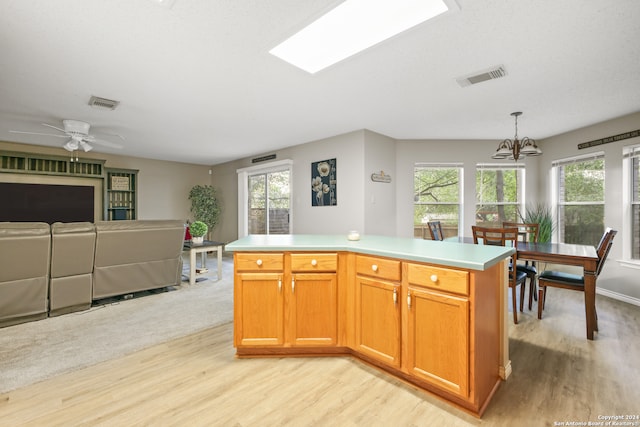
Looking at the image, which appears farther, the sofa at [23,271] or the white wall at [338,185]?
the white wall at [338,185]

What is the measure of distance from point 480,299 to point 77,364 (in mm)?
2848

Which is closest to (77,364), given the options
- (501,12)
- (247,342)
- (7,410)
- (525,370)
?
(7,410)

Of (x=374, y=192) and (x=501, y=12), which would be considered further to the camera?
(x=374, y=192)

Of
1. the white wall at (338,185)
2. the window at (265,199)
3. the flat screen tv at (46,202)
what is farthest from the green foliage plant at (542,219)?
the flat screen tv at (46,202)

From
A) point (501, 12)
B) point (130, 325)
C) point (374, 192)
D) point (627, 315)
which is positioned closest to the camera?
point (501, 12)

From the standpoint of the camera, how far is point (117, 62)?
245 cm

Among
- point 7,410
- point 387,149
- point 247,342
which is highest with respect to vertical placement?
point 387,149

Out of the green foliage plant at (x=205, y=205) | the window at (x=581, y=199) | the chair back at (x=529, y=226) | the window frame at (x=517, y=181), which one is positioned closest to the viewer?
the chair back at (x=529, y=226)

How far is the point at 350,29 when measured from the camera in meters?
2.12

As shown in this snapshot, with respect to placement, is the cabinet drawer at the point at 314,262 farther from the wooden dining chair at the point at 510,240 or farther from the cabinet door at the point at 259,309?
the wooden dining chair at the point at 510,240

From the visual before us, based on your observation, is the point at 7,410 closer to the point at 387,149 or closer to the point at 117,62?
the point at 117,62

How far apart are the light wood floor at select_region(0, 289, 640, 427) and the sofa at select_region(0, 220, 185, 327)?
1.48m

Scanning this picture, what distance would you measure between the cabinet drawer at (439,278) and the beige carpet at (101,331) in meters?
2.09

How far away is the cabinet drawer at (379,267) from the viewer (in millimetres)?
1873
